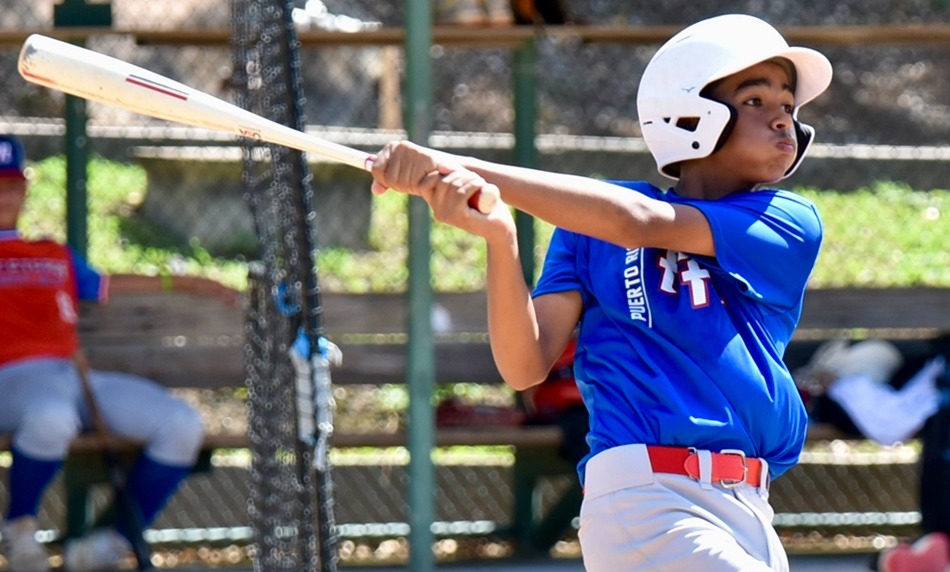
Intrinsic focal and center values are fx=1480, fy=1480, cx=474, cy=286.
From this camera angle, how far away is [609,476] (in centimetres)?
268

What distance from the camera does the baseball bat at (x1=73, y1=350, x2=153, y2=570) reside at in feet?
18.8

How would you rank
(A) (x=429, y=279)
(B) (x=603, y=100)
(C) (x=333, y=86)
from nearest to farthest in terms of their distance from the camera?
(A) (x=429, y=279) < (C) (x=333, y=86) < (B) (x=603, y=100)

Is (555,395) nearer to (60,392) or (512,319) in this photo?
(60,392)

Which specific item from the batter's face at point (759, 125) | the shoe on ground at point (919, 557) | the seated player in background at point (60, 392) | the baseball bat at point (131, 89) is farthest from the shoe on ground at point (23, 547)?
the batter's face at point (759, 125)

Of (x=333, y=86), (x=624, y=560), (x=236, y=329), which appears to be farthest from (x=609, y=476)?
(x=333, y=86)

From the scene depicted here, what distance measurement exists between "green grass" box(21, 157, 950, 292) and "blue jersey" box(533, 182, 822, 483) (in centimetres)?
541

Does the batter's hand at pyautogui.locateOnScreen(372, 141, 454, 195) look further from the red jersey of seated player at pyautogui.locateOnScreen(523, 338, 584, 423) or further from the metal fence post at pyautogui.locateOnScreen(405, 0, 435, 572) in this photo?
the red jersey of seated player at pyautogui.locateOnScreen(523, 338, 584, 423)

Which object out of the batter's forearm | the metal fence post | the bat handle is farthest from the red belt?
the metal fence post

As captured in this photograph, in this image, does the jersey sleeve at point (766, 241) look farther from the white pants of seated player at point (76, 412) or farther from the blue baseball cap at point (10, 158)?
the blue baseball cap at point (10, 158)

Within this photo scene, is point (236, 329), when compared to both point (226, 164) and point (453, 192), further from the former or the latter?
point (453, 192)

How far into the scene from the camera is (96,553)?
5.68m

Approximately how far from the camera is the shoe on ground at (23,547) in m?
5.38

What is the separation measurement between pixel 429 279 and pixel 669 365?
2.67 m

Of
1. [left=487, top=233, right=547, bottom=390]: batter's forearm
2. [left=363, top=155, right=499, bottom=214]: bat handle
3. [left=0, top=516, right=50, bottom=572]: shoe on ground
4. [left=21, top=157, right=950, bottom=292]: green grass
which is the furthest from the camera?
[left=21, top=157, right=950, bottom=292]: green grass
